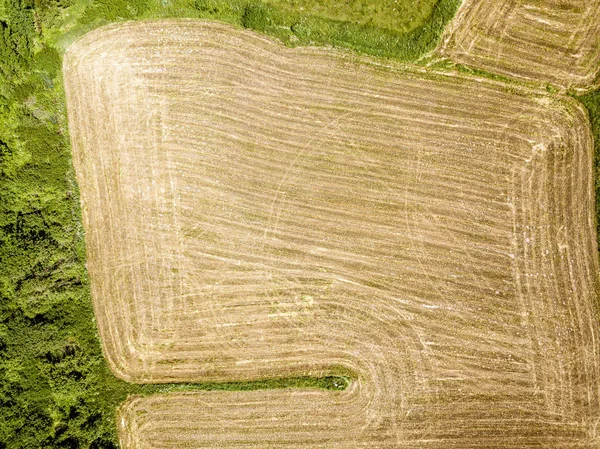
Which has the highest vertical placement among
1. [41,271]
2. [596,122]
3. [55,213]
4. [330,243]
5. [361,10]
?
[361,10]

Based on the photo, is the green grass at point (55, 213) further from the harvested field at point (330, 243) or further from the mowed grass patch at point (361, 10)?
the harvested field at point (330, 243)

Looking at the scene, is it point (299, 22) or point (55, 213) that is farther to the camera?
point (299, 22)

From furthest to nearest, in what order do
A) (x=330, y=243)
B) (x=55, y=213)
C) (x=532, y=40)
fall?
(x=532, y=40), (x=330, y=243), (x=55, y=213)

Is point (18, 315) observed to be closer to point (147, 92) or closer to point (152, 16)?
point (147, 92)

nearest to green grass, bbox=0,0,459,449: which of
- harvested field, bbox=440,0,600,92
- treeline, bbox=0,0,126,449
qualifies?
treeline, bbox=0,0,126,449

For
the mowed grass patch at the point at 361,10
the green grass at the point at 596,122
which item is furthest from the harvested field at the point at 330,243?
the mowed grass patch at the point at 361,10

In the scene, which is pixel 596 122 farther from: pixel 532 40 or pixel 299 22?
pixel 299 22

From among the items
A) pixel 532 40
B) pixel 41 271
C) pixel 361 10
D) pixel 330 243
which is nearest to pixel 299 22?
pixel 361 10
